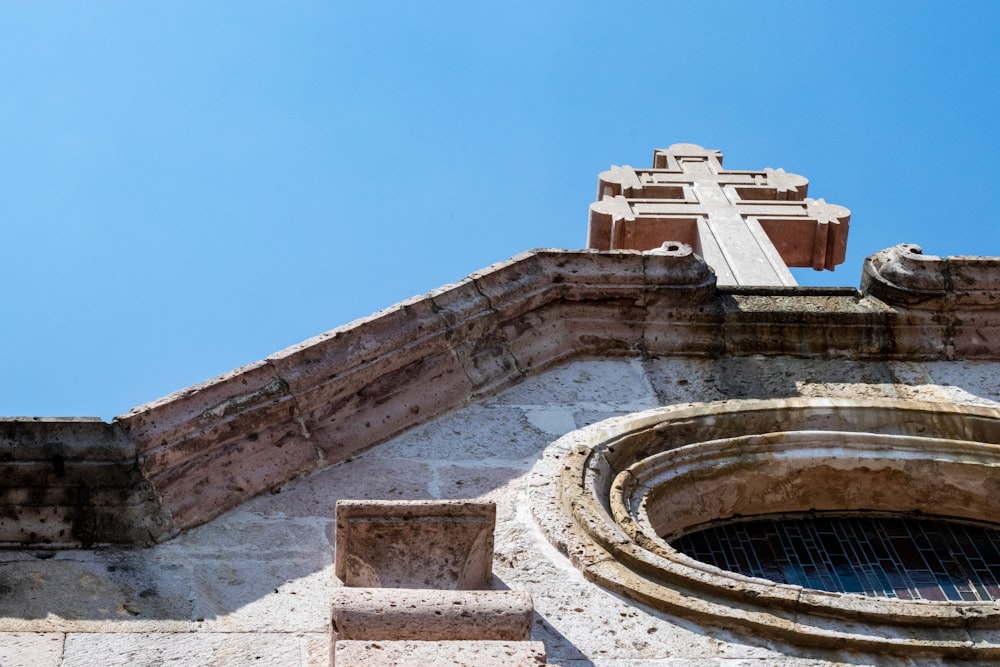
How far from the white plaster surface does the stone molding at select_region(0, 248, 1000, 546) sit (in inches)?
4.6

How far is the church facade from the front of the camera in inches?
173

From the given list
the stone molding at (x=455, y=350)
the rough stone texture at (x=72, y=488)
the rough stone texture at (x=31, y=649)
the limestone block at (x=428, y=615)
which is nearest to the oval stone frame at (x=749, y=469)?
the stone molding at (x=455, y=350)

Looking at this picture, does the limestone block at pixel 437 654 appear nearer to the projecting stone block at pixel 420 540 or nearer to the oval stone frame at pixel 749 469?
the projecting stone block at pixel 420 540

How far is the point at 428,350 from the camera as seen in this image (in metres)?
6.08

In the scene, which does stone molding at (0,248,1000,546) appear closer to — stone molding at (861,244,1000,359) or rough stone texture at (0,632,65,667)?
stone molding at (861,244,1000,359)

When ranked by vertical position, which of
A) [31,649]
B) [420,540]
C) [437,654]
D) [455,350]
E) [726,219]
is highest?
[726,219]

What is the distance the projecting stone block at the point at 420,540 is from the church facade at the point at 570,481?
0.06ft

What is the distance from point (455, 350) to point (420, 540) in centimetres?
170

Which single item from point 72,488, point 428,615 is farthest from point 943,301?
point 72,488

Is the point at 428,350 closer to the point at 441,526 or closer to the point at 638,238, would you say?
the point at 441,526

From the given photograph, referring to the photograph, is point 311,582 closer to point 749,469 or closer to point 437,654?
point 437,654

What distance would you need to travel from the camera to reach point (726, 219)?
33.3 feet

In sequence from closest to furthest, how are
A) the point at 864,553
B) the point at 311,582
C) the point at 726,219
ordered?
the point at 311,582
the point at 864,553
the point at 726,219

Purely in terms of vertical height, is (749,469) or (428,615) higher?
(749,469)
